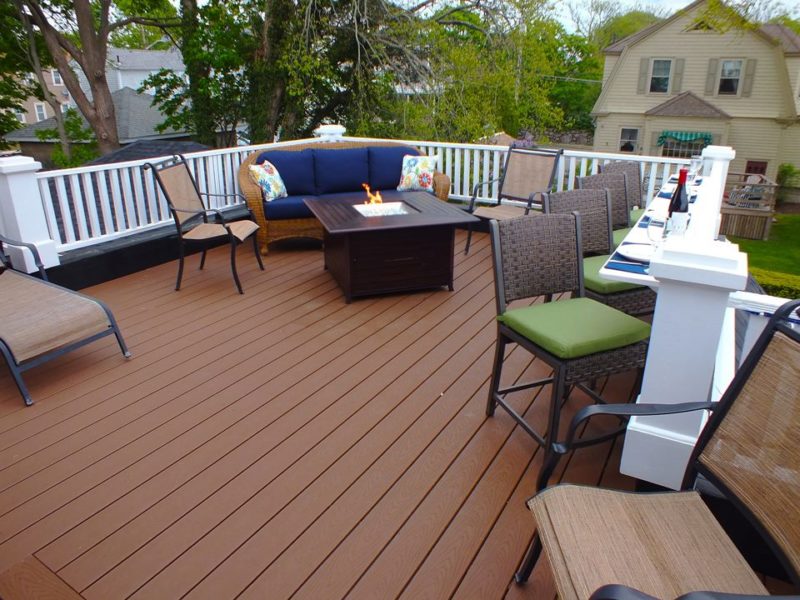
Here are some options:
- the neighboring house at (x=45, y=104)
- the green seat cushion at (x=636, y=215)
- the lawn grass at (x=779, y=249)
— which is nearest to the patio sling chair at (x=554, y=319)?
the green seat cushion at (x=636, y=215)

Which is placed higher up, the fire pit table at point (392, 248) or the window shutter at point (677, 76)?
the window shutter at point (677, 76)

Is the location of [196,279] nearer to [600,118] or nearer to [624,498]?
[624,498]

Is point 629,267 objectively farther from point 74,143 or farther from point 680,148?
point 680,148

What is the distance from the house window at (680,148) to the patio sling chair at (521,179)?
1604 cm

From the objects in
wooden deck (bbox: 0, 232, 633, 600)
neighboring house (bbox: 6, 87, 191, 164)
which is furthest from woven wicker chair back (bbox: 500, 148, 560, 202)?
neighboring house (bbox: 6, 87, 191, 164)

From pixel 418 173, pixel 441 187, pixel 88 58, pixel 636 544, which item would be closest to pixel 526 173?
pixel 441 187

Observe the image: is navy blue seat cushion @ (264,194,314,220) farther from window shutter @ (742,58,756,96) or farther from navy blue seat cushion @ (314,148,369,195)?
window shutter @ (742,58,756,96)

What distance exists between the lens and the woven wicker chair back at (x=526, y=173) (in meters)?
5.44

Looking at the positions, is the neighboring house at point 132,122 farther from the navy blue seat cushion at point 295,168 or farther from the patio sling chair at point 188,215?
the patio sling chair at point 188,215

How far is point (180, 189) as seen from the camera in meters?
4.76

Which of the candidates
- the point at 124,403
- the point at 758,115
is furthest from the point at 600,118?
the point at 124,403

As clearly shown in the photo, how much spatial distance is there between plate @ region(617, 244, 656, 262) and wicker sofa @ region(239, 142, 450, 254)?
294cm

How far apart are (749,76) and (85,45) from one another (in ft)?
59.7

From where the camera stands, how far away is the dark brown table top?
4.13m
